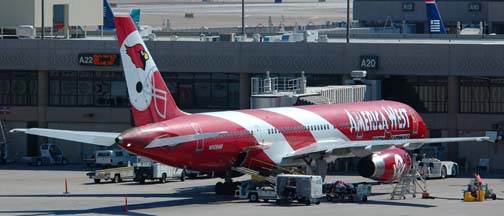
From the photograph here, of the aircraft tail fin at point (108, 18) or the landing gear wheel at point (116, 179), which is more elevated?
the aircraft tail fin at point (108, 18)

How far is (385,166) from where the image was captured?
6725 cm

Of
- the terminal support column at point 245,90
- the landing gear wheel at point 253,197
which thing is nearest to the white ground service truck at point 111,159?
the terminal support column at point 245,90

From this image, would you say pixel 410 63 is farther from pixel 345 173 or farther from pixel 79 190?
pixel 79 190

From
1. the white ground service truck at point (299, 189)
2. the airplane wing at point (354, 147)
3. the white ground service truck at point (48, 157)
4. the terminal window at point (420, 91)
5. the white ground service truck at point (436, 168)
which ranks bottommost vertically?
the white ground service truck at point (48, 157)

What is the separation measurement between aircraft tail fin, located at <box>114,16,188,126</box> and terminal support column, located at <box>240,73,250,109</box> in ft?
86.6

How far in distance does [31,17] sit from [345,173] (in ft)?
95.4

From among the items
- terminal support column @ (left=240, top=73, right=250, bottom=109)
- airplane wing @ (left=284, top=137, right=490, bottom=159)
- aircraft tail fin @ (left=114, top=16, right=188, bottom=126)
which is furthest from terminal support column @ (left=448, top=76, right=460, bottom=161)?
aircraft tail fin @ (left=114, top=16, right=188, bottom=126)

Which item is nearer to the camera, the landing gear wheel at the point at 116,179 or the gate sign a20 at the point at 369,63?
the landing gear wheel at the point at 116,179

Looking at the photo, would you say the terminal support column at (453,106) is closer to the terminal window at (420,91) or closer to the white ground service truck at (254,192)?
the terminal window at (420,91)

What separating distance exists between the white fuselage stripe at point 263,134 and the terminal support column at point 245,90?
21.4 m

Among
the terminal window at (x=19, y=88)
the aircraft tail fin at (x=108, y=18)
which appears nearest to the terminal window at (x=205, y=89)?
the terminal window at (x=19, y=88)

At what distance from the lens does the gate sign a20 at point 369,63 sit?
85.1m

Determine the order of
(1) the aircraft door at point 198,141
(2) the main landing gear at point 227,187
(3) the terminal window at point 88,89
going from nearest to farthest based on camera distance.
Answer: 1. (1) the aircraft door at point 198,141
2. (2) the main landing gear at point 227,187
3. (3) the terminal window at point 88,89

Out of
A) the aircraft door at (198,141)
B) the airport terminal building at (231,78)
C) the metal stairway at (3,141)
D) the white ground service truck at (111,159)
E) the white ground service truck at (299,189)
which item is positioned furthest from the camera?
the metal stairway at (3,141)
